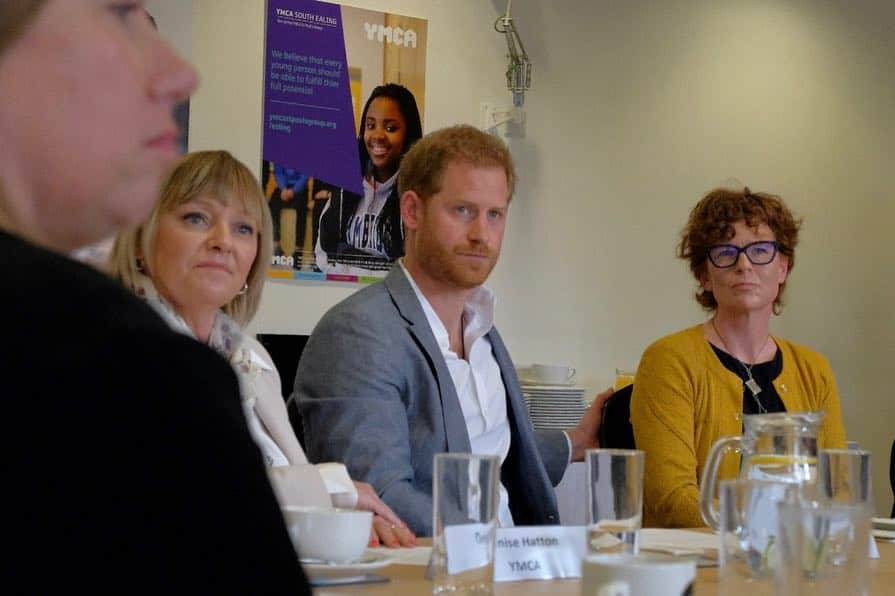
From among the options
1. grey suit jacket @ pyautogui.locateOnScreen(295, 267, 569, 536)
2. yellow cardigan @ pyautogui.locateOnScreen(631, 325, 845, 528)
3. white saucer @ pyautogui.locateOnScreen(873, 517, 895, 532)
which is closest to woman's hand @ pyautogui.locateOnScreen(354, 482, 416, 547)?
grey suit jacket @ pyautogui.locateOnScreen(295, 267, 569, 536)

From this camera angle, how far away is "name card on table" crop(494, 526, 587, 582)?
1.41 meters

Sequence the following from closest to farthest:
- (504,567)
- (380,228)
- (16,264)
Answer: (16,264) < (504,567) < (380,228)

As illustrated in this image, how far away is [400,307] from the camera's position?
2.60m

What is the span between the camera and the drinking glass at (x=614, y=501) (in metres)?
1.28

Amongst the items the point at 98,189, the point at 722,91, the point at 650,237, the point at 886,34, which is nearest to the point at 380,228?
the point at 650,237

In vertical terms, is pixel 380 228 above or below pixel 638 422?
above

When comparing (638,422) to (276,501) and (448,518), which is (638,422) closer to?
(448,518)

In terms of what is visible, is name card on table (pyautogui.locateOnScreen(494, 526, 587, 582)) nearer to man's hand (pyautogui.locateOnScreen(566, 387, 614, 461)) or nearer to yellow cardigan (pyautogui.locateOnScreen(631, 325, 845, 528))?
yellow cardigan (pyautogui.locateOnScreen(631, 325, 845, 528))

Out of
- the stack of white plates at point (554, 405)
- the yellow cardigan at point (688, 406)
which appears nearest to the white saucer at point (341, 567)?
the yellow cardigan at point (688, 406)

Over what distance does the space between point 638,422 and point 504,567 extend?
1.62m

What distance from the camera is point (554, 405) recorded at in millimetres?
4309

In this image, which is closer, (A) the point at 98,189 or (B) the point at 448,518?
(A) the point at 98,189

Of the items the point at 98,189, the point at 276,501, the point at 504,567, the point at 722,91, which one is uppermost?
the point at 722,91

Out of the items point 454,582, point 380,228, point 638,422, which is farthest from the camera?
point 380,228
